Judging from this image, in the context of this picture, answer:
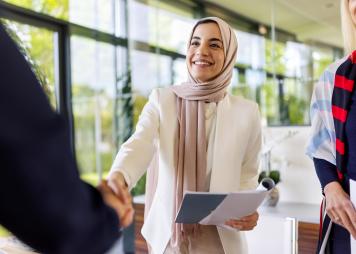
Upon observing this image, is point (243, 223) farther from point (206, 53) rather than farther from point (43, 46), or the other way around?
point (43, 46)

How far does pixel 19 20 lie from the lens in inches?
147

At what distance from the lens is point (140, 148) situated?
1.25m

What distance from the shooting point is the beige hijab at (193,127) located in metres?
1.34

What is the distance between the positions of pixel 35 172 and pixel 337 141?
946 millimetres

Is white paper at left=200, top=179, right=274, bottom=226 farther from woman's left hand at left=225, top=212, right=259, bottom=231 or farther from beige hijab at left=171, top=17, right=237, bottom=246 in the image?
beige hijab at left=171, top=17, right=237, bottom=246

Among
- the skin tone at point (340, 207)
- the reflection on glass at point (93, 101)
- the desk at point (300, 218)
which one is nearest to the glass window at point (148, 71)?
the reflection on glass at point (93, 101)

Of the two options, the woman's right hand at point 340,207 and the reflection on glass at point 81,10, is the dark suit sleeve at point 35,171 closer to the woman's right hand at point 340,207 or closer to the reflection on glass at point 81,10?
the woman's right hand at point 340,207

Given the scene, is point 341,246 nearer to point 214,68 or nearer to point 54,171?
point 214,68

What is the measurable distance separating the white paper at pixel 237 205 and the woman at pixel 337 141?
18 cm

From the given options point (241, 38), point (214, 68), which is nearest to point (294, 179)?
point (214, 68)

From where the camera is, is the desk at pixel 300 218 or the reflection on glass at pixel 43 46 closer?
the desk at pixel 300 218

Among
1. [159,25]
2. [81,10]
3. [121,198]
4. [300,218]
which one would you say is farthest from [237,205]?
[159,25]

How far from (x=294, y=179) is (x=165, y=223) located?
153cm

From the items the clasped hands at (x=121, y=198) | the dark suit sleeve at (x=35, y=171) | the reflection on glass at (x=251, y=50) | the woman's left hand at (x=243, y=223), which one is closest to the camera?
the dark suit sleeve at (x=35, y=171)
